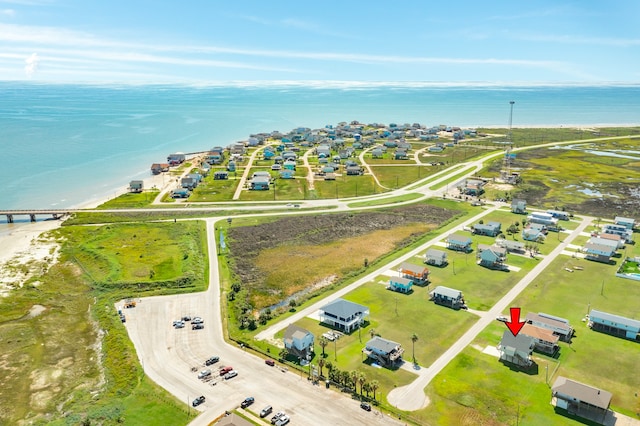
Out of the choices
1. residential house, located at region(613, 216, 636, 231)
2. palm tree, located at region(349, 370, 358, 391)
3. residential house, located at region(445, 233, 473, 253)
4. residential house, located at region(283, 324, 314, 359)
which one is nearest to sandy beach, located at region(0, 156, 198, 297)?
residential house, located at region(283, 324, 314, 359)

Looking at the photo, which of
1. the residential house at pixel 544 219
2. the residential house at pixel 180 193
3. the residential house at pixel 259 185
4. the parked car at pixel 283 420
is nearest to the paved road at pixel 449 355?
the parked car at pixel 283 420

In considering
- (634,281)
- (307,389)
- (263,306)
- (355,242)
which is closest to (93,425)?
(307,389)

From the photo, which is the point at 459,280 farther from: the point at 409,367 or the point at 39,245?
the point at 39,245

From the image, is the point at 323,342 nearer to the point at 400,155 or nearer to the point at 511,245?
the point at 511,245

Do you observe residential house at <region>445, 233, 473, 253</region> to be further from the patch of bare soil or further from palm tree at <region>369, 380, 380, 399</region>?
palm tree at <region>369, 380, 380, 399</region>

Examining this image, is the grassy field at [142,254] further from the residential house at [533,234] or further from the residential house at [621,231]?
the residential house at [621,231]
